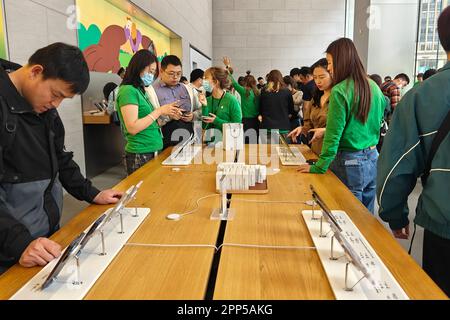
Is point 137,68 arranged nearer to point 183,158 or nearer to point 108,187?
point 183,158

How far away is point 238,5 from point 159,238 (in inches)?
467

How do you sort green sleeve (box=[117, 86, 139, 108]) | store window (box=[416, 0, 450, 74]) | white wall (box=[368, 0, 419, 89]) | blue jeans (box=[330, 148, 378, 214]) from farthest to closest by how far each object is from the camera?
white wall (box=[368, 0, 419, 89]) < store window (box=[416, 0, 450, 74]) < green sleeve (box=[117, 86, 139, 108]) < blue jeans (box=[330, 148, 378, 214])

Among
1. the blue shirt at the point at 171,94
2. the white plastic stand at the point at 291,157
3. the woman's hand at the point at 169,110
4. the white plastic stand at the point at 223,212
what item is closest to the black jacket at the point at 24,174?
the white plastic stand at the point at 223,212

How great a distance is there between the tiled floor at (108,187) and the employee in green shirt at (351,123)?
803 mm

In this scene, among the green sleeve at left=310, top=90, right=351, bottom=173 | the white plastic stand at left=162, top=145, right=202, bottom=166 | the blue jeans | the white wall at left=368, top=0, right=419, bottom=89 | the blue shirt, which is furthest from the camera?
the white wall at left=368, top=0, right=419, bottom=89

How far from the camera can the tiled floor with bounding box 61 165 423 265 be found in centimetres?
Answer: 279

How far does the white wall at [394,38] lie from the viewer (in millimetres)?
8469

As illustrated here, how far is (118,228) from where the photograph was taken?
1.35 meters

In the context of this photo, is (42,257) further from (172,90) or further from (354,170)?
(172,90)

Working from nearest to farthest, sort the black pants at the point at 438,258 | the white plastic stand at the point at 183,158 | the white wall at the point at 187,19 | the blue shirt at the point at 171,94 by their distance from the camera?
the black pants at the point at 438,258
the white plastic stand at the point at 183,158
the blue shirt at the point at 171,94
the white wall at the point at 187,19

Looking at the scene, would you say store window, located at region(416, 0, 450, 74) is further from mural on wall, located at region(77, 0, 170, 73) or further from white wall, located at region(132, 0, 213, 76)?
mural on wall, located at region(77, 0, 170, 73)

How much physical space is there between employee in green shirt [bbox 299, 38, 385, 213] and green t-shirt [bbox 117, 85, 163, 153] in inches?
39.4

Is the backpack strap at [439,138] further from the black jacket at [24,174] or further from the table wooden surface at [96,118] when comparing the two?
→ the table wooden surface at [96,118]

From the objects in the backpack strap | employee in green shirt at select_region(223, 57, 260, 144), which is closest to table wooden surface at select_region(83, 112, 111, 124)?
employee in green shirt at select_region(223, 57, 260, 144)
